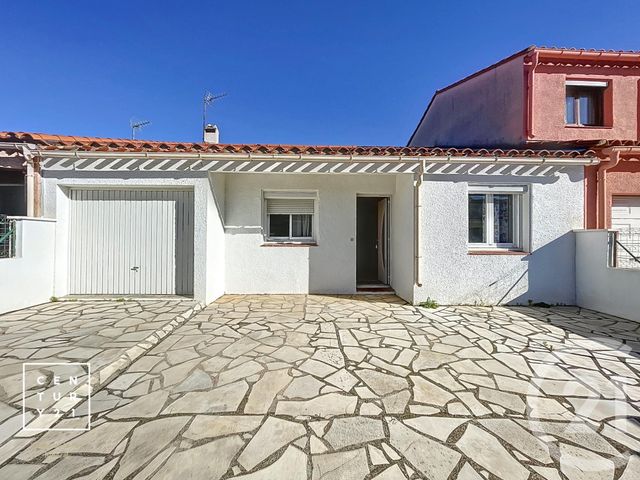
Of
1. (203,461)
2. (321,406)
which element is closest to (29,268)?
(203,461)

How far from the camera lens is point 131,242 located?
693 cm

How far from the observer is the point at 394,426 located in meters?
2.61

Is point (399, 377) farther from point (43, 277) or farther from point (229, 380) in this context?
point (43, 277)

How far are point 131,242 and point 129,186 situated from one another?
55.7 inches

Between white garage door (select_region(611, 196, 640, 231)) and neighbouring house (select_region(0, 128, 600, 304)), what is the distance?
1.61 metres

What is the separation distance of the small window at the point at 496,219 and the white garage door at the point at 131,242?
751 centimetres

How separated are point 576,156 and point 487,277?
12.3ft

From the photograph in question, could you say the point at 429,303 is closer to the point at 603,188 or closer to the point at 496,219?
the point at 496,219

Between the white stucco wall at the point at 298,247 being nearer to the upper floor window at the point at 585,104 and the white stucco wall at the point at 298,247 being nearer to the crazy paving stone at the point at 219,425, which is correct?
the crazy paving stone at the point at 219,425

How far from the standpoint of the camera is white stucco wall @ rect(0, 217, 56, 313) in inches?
218

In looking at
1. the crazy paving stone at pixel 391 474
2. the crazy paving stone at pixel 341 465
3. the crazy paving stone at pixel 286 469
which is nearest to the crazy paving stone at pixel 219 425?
the crazy paving stone at pixel 286 469

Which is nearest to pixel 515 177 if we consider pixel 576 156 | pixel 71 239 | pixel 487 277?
pixel 576 156

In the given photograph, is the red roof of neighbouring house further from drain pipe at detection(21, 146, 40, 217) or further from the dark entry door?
the dark entry door

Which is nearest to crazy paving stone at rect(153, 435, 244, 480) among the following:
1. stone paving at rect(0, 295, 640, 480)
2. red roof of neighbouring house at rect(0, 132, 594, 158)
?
stone paving at rect(0, 295, 640, 480)
